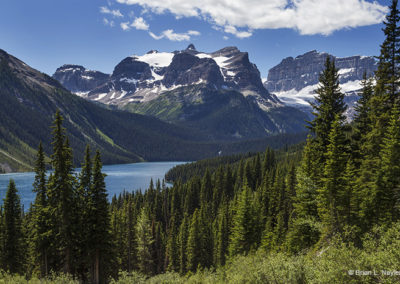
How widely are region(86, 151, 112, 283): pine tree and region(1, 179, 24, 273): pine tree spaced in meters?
24.2

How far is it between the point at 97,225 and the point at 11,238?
26.8m

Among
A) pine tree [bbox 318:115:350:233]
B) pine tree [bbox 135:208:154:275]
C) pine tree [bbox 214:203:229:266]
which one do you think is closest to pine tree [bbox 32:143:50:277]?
pine tree [bbox 318:115:350:233]

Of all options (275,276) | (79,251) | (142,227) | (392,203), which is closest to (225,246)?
(142,227)

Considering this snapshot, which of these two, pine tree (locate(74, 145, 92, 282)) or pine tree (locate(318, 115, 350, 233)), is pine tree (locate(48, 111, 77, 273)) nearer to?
pine tree (locate(74, 145, 92, 282))

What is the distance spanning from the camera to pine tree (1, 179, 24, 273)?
53531 millimetres

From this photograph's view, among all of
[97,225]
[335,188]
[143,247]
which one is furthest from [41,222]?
[143,247]

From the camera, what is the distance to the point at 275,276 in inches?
844

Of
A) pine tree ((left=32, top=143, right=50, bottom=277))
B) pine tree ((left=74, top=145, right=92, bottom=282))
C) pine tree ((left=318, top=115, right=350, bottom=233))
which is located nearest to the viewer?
pine tree ((left=318, top=115, right=350, bottom=233))

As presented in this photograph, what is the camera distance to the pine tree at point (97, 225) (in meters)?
38.0

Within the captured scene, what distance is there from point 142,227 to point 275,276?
56750 millimetres

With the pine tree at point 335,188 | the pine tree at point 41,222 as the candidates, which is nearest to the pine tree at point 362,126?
the pine tree at point 335,188

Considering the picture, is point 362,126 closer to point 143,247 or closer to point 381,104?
point 381,104

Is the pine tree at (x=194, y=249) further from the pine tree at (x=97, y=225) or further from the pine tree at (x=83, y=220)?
the pine tree at (x=83, y=220)

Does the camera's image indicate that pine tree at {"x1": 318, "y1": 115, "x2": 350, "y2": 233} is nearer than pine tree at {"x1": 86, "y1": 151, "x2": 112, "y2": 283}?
Yes
